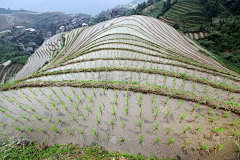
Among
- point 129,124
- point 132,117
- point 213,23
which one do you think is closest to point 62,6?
point 213,23

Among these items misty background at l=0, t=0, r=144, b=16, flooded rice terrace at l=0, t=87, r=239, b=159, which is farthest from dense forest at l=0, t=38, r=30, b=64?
misty background at l=0, t=0, r=144, b=16

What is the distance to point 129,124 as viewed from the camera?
8.91 ft

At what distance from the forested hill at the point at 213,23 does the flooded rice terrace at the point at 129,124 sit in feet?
50.4

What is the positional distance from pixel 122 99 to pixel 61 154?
210 cm

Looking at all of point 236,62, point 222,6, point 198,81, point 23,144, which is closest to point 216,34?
point 236,62

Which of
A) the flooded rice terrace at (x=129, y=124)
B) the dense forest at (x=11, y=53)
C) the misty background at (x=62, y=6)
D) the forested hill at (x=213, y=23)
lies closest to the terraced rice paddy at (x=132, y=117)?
the flooded rice terrace at (x=129, y=124)

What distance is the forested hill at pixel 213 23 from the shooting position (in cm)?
1666

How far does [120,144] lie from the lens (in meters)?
2.34

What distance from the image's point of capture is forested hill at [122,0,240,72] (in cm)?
1666

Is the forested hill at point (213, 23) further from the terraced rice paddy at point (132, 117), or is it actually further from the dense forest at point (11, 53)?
the dense forest at point (11, 53)

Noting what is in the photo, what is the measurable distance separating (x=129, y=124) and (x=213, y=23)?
33556 mm

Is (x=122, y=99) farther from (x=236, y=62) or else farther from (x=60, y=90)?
(x=236, y=62)

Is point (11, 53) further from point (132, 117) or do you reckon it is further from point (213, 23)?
point (213, 23)

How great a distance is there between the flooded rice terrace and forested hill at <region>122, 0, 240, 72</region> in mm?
15376
